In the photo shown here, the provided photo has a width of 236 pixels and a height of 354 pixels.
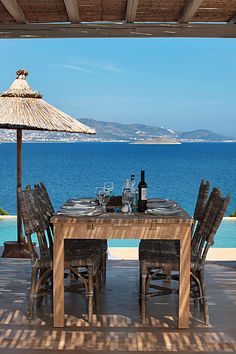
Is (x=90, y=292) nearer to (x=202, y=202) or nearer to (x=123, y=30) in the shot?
(x=202, y=202)

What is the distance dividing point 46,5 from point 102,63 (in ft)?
135

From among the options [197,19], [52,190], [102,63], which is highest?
[102,63]

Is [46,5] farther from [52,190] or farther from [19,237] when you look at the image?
[52,190]

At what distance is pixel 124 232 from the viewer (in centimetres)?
392

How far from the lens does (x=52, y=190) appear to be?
1239 inches

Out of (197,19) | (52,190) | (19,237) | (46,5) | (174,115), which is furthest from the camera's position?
(174,115)

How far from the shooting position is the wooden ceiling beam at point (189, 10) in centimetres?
472

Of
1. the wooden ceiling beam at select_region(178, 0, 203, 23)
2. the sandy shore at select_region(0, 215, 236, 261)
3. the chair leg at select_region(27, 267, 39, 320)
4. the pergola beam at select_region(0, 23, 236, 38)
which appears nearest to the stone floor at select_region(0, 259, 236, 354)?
the chair leg at select_region(27, 267, 39, 320)

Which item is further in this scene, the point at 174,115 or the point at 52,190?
the point at 174,115

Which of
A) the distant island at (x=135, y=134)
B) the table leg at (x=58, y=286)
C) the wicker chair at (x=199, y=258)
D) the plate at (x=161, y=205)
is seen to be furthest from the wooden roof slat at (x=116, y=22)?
the distant island at (x=135, y=134)

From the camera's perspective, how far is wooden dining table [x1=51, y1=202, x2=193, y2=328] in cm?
390

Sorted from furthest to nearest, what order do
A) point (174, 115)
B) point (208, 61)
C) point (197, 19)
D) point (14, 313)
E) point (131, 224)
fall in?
1. point (208, 61)
2. point (174, 115)
3. point (197, 19)
4. point (14, 313)
5. point (131, 224)

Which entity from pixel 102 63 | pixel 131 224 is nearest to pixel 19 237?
pixel 131 224

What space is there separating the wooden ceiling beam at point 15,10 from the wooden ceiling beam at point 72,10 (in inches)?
15.9
